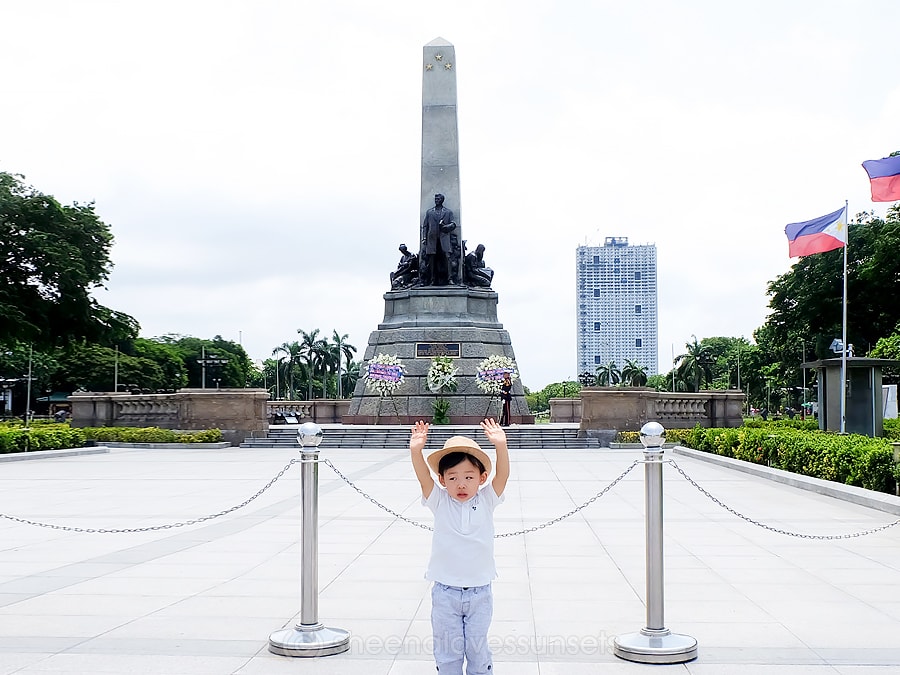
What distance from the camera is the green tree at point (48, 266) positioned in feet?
116

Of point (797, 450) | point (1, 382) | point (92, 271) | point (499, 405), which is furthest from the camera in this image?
point (1, 382)

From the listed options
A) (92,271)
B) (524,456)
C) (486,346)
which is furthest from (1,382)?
(524,456)

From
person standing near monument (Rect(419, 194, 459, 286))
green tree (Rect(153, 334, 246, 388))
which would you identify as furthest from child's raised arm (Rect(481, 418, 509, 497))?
green tree (Rect(153, 334, 246, 388))

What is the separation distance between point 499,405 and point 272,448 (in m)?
8.12

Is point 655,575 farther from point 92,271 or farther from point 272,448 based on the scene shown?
point 92,271

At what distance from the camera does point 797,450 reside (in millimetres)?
16062

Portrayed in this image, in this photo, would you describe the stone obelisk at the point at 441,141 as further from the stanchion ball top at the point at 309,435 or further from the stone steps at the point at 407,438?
the stanchion ball top at the point at 309,435

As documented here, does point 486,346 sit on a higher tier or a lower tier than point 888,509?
higher

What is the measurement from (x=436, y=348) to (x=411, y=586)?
25.4m

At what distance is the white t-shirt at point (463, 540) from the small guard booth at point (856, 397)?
17.6 meters

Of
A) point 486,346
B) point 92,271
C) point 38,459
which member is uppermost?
point 92,271

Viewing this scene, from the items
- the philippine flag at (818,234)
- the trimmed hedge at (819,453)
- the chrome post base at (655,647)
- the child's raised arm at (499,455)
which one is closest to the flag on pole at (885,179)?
the philippine flag at (818,234)

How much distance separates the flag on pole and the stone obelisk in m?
16.4

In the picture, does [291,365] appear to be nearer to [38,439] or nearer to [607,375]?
[607,375]
